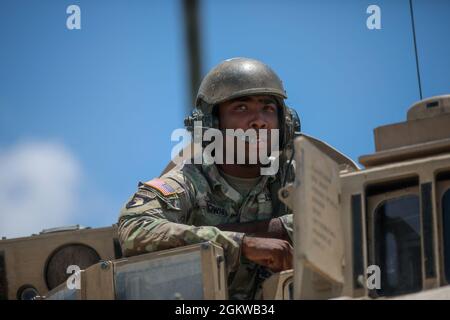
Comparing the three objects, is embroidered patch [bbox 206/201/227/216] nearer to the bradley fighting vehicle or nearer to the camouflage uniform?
the camouflage uniform

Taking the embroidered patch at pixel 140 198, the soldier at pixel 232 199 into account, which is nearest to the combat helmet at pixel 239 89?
the soldier at pixel 232 199

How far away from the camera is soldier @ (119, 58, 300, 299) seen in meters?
8.23

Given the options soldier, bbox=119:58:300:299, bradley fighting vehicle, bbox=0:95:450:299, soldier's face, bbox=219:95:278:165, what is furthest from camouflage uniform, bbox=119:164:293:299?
bradley fighting vehicle, bbox=0:95:450:299

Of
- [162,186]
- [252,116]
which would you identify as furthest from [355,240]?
[252,116]

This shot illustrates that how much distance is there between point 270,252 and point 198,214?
3.83 ft

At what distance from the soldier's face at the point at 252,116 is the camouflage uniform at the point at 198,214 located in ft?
0.91

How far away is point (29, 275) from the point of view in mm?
9805

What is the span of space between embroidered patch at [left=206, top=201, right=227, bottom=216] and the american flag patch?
0.35 metres

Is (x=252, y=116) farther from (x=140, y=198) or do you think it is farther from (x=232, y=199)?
(x=140, y=198)

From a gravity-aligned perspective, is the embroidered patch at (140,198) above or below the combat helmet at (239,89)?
below

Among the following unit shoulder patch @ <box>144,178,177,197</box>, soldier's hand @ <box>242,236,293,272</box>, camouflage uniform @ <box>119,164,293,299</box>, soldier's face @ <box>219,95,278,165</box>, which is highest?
soldier's face @ <box>219,95,278,165</box>

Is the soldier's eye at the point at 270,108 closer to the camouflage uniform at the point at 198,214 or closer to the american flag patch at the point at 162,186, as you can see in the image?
the camouflage uniform at the point at 198,214

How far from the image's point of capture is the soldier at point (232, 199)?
324 inches

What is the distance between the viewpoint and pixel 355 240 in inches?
289
